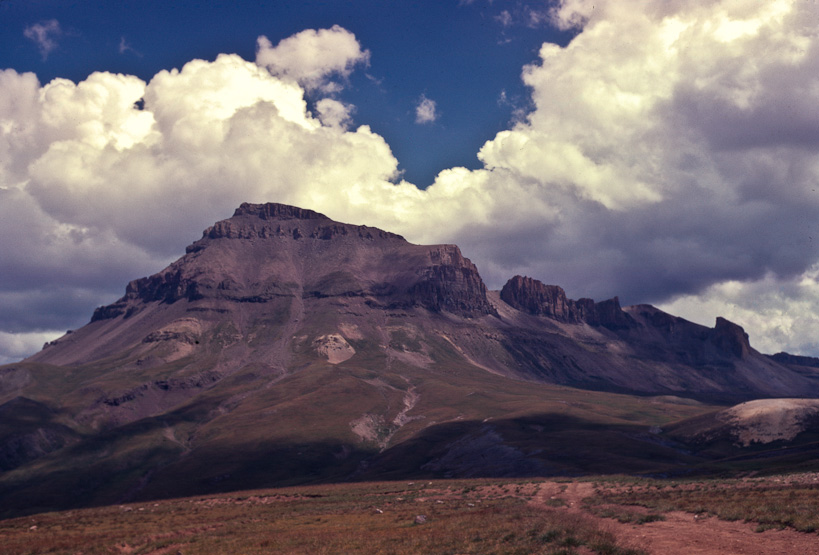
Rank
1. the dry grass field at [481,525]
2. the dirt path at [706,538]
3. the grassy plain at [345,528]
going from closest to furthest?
the dirt path at [706,538] → the dry grass field at [481,525] → the grassy plain at [345,528]

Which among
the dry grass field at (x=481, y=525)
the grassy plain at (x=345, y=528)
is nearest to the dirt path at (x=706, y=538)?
the dry grass field at (x=481, y=525)

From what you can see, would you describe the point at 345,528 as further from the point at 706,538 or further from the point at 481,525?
the point at 706,538

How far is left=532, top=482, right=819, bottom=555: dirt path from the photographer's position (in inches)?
1323

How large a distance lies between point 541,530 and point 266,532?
2904 cm

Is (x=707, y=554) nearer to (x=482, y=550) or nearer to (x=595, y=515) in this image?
(x=482, y=550)

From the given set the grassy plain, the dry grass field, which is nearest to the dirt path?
the dry grass field

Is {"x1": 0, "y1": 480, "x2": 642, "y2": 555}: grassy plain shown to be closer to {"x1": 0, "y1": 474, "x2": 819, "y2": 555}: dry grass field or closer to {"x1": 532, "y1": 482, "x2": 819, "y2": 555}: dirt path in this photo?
{"x1": 0, "y1": 474, "x2": 819, "y2": 555}: dry grass field

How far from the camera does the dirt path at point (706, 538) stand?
110 feet

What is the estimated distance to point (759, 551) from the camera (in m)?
33.2

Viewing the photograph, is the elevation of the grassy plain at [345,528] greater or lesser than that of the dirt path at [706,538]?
lesser

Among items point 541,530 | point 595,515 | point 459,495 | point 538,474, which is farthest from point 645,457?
point 541,530

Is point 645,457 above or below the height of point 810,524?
below

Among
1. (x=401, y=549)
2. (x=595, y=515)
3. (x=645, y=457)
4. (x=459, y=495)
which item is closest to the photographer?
(x=401, y=549)

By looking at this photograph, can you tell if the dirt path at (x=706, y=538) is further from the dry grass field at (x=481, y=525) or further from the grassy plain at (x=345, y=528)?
the grassy plain at (x=345, y=528)
